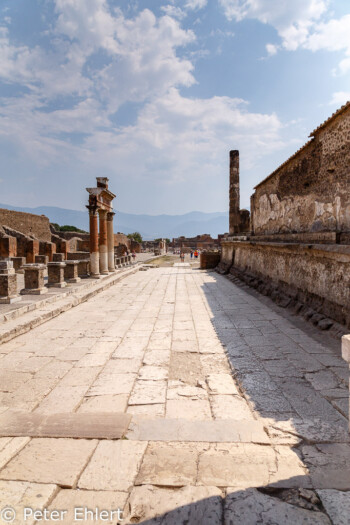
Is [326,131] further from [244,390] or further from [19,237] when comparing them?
[19,237]

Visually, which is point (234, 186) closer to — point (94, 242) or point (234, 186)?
point (234, 186)

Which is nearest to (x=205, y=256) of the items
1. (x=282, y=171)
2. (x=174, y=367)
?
(x=282, y=171)

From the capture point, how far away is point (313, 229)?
741 centimetres

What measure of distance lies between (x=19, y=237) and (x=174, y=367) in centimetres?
1921

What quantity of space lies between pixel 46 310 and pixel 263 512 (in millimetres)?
6160

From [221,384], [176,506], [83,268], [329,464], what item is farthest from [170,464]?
[83,268]

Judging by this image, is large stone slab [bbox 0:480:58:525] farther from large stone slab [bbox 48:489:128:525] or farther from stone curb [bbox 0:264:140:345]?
stone curb [bbox 0:264:140:345]

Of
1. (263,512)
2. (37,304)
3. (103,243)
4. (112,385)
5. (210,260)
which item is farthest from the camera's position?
(210,260)

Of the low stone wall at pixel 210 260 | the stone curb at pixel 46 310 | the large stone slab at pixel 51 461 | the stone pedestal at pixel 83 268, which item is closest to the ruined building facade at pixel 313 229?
the large stone slab at pixel 51 461

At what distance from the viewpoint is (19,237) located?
20.2 m

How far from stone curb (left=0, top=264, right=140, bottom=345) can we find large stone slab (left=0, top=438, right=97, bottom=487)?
3126mm

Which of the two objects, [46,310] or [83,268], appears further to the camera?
[83,268]

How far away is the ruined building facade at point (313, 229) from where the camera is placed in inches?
229

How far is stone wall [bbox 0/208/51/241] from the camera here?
27.0m
